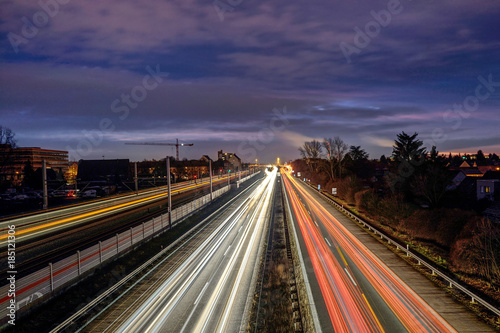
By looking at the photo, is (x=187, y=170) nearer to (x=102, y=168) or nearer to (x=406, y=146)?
(x=102, y=168)

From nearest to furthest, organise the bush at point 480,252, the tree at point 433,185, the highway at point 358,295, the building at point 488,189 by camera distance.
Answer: the highway at point 358,295
the bush at point 480,252
the tree at point 433,185
the building at point 488,189

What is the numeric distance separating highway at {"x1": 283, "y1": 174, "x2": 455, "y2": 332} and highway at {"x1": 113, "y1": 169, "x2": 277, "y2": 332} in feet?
11.3

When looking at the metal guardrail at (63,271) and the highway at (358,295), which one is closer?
the highway at (358,295)

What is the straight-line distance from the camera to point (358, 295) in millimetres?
14484

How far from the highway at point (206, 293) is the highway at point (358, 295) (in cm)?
345

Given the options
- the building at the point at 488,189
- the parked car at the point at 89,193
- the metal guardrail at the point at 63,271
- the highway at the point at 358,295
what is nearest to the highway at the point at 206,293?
the highway at the point at 358,295

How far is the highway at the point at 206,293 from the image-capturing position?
39.8 ft

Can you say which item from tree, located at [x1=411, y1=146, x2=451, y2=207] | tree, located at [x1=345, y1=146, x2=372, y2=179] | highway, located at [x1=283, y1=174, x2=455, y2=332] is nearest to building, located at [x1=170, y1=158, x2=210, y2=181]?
tree, located at [x1=345, y1=146, x2=372, y2=179]

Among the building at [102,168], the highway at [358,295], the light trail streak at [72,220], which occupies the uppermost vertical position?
the building at [102,168]

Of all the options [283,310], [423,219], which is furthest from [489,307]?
[423,219]

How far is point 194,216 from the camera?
38156mm

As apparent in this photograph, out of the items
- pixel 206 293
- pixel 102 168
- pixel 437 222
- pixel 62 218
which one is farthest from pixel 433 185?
pixel 102 168

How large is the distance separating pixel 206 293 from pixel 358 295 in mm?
7198

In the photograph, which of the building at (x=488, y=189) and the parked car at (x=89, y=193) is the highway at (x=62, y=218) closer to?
the parked car at (x=89, y=193)
